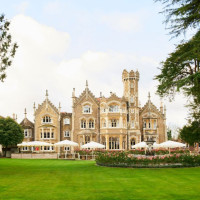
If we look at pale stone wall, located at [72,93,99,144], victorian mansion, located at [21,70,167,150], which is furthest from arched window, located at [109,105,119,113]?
pale stone wall, located at [72,93,99,144]

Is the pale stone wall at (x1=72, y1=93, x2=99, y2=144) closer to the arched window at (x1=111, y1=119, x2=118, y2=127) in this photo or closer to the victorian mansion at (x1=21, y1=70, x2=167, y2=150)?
the victorian mansion at (x1=21, y1=70, x2=167, y2=150)

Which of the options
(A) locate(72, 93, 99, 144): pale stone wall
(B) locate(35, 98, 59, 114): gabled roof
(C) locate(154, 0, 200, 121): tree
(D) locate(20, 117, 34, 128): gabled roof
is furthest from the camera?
(D) locate(20, 117, 34, 128): gabled roof

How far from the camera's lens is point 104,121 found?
205 feet

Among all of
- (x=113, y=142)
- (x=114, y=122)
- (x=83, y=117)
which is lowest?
(x=113, y=142)

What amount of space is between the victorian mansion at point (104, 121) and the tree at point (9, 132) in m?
6.02

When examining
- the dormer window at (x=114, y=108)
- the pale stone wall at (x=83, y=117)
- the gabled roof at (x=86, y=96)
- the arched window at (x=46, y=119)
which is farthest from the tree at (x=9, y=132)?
the dormer window at (x=114, y=108)

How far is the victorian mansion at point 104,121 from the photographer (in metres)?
61.9

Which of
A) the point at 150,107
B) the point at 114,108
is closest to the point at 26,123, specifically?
the point at 114,108

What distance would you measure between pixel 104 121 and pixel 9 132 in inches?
660

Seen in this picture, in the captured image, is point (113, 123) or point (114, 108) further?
point (114, 108)

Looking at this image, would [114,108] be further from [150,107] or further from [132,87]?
[150,107]

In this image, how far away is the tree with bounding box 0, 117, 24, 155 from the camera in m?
57.3

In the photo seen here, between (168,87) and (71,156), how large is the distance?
2859cm

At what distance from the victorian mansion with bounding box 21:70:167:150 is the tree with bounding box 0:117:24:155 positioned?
6.02 metres
